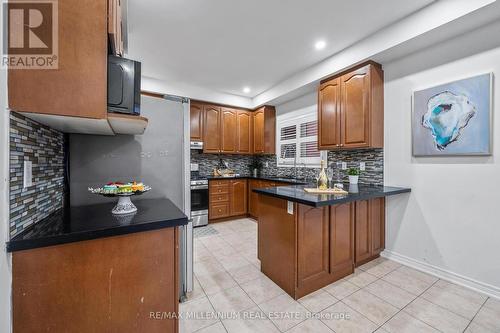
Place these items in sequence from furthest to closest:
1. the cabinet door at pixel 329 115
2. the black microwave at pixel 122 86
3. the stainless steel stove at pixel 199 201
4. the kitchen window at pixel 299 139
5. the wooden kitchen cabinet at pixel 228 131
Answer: the wooden kitchen cabinet at pixel 228 131 → the stainless steel stove at pixel 199 201 → the kitchen window at pixel 299 139 → the cabinet door at pixel 329 115 → the black microwave at pixel 122 86

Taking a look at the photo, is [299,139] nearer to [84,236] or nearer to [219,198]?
[219,198]

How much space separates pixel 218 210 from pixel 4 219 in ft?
11.5

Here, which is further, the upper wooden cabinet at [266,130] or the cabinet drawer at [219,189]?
the upper wooden cabinet at [266,130]

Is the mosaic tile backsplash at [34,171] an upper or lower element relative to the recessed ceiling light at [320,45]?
lower

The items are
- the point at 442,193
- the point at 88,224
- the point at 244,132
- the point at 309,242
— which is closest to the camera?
the point at 88,224

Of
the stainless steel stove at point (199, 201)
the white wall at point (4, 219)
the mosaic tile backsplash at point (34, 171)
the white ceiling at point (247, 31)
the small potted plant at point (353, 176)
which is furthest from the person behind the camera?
the stainless steel stove at point (199, 201)

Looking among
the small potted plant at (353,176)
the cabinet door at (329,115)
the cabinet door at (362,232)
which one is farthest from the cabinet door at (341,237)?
the cabinet door at (329,115)

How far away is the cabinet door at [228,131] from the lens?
4.53m

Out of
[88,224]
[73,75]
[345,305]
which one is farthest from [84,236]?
[345,305]

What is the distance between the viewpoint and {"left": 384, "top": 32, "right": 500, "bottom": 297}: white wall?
1.90 metres

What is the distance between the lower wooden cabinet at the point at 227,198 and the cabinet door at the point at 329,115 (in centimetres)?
206

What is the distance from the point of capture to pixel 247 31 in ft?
7.93

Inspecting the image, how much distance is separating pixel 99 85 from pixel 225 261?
89.1 inches

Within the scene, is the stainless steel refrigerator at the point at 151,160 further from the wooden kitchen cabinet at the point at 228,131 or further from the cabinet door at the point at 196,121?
the wooden kitchen cabinet at the point at 228,131
